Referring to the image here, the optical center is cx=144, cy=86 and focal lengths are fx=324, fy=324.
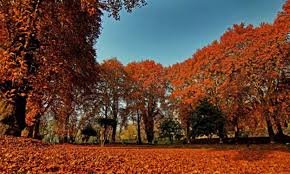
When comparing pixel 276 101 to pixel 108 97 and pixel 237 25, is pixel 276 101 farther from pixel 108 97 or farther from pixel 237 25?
pixel 108 97

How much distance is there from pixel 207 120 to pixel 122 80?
1915 centimetres

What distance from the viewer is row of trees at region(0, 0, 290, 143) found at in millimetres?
15500

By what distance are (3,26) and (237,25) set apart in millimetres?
30177

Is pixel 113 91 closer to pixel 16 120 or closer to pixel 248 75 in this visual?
pixel 248 75

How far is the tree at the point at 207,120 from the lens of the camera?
36.9 meters

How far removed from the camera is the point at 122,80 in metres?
52.1

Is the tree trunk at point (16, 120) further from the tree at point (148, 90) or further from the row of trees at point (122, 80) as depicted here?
the tree at point (148, 90)

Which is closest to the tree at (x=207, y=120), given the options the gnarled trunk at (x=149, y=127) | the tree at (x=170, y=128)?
the tree at (x=170, y=128)

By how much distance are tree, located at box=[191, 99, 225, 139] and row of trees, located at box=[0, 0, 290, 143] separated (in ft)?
0.38

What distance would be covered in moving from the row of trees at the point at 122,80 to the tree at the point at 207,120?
0.38 ft

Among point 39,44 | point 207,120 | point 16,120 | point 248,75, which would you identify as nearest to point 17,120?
point 16,120

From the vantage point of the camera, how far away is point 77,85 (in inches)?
855

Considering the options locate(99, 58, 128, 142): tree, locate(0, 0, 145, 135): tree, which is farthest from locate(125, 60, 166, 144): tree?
locate(0, 0, 145, 135): tree

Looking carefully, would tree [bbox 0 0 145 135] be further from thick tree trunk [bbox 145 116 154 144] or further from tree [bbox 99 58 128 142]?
thick tree trunk [bbox 145 116 154 144]
